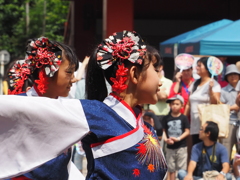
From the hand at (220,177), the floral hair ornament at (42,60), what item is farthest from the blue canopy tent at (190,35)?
the floral hair ornament at (42,60)

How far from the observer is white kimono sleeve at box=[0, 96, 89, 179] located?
2.24 m

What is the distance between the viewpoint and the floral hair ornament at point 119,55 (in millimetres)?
2623

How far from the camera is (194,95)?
6.71m

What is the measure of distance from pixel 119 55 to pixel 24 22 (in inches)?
1417

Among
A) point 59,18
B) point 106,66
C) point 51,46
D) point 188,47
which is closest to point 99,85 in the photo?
point 106,66

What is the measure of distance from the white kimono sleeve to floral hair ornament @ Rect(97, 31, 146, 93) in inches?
14.4

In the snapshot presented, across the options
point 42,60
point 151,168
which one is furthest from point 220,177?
point 151,168

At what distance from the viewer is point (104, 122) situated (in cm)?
246

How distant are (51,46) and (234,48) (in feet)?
16.3

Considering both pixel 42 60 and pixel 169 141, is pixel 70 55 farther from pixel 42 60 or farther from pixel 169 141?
pixel 169 141

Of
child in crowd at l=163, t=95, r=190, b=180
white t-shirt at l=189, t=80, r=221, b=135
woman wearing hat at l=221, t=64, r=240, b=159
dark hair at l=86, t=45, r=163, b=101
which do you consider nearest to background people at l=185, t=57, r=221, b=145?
white t-shirt at l=189, t=80, r=221, b=135

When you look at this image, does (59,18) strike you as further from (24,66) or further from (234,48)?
(24,66)

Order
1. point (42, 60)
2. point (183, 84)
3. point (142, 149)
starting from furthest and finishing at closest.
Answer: point (183, 84) → point (42, 60) → point (142, 149)

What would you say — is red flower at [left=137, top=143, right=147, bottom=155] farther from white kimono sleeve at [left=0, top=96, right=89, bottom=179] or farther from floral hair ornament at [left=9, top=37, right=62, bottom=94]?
floral hair ornament at [left=9, top=37, right=62, bottom=94]
